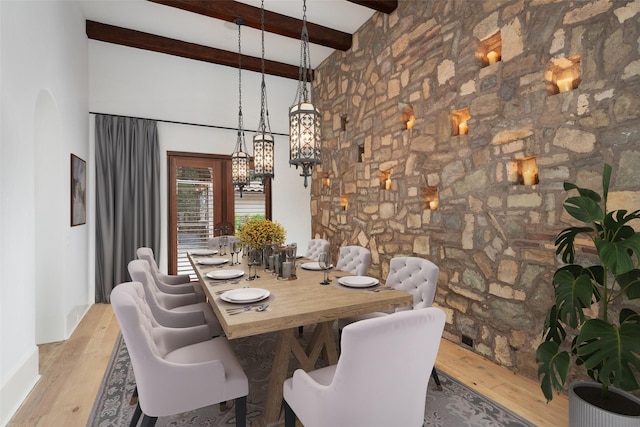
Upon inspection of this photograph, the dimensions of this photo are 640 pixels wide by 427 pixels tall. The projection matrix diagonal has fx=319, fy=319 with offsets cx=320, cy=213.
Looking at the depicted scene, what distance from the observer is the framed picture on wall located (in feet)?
11.2

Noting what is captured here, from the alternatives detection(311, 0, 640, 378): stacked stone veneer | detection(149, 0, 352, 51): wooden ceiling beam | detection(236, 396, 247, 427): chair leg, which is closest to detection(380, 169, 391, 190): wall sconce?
detection(311, 0, 640, 378): stacked stone veneer

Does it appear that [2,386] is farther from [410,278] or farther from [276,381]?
[410,278]

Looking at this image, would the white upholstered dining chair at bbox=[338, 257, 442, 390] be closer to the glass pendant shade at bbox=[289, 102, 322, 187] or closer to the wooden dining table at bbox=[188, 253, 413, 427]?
the wooden dining table at bbox=[188, 253, 413, 427]

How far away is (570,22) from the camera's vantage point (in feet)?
6.99

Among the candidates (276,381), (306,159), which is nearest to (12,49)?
(306,159)

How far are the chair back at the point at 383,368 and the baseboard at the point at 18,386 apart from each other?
2.02 metres

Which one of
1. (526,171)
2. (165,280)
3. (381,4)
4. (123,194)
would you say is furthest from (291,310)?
(123,194)

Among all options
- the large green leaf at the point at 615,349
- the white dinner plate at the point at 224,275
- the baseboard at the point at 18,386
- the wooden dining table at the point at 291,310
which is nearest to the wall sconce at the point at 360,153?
the wooden dining table at the point at 291,310

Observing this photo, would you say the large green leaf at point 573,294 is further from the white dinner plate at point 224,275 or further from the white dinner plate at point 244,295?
the white dinner plate at point 224,275

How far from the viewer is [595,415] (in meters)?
1.51

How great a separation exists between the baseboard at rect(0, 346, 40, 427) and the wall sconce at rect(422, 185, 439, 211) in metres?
3.51

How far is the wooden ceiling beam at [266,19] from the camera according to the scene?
3492 mm

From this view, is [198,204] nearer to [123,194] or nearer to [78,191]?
[123,194]

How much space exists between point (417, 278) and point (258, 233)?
4.33ft
